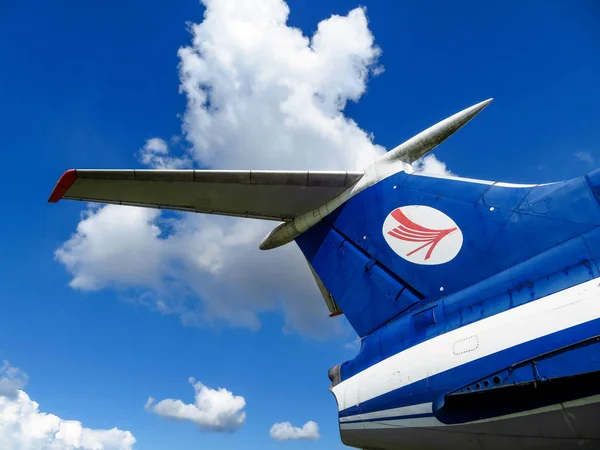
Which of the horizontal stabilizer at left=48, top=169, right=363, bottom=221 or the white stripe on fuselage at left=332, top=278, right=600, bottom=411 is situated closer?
the white stripe on fuselage at left=332, top=278, right=600, bottom=411

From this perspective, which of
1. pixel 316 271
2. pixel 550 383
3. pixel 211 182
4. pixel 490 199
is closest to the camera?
pixel 550 383

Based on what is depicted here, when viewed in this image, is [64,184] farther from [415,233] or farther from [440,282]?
[440,282]

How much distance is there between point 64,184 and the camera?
4719mm

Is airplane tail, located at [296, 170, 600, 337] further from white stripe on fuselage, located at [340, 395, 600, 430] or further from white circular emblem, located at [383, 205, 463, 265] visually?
white stripe on fuselage, located at [340, 395, 600, 430]

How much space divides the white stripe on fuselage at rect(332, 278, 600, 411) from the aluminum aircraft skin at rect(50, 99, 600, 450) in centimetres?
1

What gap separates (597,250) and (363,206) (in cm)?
269

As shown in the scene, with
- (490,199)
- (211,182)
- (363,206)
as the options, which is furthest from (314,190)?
(490,199)

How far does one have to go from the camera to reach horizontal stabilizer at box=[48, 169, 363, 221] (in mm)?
4781

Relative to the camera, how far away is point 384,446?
3959mm

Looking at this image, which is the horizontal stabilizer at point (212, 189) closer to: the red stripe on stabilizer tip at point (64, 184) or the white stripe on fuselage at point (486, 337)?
the red stripe on stabilizer tip at point (64, 184)

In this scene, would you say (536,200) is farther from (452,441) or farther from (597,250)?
(452,441)

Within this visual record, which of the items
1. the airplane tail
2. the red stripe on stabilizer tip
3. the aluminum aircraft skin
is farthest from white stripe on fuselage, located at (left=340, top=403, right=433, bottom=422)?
the red stripe on stabilizer tip

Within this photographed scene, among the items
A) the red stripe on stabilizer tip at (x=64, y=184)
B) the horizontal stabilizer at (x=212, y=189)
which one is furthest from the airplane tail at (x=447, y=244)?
the red stripe on stabilizer tip at (x=64, y=184)

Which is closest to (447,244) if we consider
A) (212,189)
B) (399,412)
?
(399,412)
